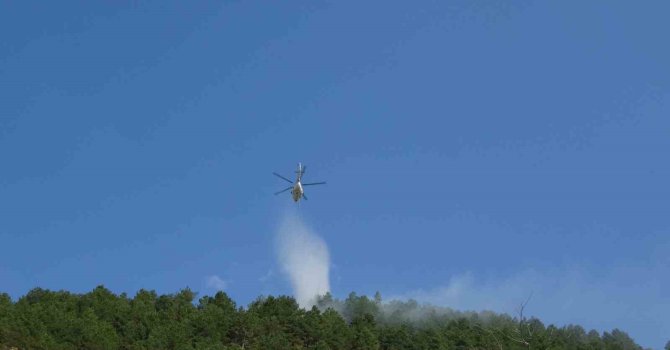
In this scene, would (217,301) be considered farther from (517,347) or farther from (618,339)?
(618,339)

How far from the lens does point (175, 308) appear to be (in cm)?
9369

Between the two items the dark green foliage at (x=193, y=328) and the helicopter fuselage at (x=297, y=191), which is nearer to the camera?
the helicopter fuselage at (x=297, y=191)

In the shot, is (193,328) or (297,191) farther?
(193,328)

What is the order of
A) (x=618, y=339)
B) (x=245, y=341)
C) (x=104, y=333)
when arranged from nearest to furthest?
(x=104, y=333) < (x=245, y=341) < (x=618, y=339)

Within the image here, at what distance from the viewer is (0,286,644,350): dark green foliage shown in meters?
73.2

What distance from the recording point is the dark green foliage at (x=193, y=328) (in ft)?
240

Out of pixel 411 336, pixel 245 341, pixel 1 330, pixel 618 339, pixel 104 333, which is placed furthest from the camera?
pixel 618 339

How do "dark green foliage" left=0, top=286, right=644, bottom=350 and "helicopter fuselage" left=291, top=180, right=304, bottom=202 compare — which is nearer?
"helicopter fuselage" left=291, top=180, right=304, bottom=202

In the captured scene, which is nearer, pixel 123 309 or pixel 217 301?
pixel 123 309

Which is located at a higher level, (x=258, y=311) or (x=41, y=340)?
(x=258, y=311)

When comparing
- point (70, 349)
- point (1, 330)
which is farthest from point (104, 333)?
point (1, 330)

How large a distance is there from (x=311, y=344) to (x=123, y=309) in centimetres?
1946

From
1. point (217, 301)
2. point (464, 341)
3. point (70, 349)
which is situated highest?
point (217, 301)

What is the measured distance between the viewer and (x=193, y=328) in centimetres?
8231
